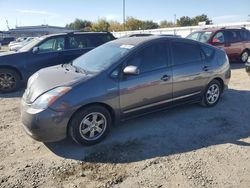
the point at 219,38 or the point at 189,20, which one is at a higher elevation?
the point at 189,20

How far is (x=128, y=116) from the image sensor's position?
4723 millimetres

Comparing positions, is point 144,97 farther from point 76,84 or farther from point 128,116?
point 76,84

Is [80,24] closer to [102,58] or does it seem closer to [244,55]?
[244,55]

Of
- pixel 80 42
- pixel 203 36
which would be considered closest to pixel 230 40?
pixel 203 36

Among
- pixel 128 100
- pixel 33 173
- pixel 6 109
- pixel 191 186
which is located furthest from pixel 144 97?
pixel 6 109

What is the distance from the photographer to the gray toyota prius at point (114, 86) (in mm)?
4023

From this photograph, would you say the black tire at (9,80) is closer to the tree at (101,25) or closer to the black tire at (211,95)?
the black tire at (211,95)

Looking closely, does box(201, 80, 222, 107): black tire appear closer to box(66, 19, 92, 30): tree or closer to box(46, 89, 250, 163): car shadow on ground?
box(46, 89, 250, 163): car shadow on ground

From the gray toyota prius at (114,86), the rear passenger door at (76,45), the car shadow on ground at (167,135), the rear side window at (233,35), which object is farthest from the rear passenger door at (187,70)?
the rear side window at (233,35)

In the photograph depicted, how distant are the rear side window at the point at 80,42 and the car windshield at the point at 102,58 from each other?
11.9 feet

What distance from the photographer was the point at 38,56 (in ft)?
27.3

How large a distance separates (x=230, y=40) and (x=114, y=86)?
912cm

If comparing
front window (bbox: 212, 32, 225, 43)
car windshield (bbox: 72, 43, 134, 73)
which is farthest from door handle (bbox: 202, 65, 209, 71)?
front window (bbox: 212, 32, 225, 43)

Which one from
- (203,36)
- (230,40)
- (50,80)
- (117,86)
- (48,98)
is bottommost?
(48,98)
